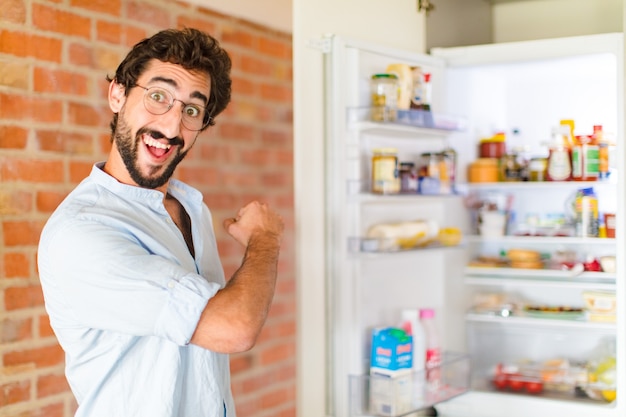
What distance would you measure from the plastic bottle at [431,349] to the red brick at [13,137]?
4.41ft

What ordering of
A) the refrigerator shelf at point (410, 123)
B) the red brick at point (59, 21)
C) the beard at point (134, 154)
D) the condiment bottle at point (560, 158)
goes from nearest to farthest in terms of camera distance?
the beard at point (134, 154), the red brick at point (59, 21), the refrigerator shelf at point (410, 123), the condiment bottle at point (560, 158)

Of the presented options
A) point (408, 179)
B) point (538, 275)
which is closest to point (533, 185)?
point (538, 275)

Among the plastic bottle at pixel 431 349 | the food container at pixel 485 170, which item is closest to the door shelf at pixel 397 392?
the plastic bottle at pixel 431 349

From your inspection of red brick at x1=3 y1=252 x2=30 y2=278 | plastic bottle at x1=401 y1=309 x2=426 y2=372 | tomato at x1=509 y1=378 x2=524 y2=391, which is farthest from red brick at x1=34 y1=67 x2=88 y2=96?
tomato at x1=509 y1=378 x2=524 y2=391

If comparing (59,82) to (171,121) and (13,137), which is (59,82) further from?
(171,121)

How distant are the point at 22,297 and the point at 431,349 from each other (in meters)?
1.30

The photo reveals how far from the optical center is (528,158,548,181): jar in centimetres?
277

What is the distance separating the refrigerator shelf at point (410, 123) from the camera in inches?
88.4

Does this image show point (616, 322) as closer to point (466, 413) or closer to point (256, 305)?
point (466, 413)

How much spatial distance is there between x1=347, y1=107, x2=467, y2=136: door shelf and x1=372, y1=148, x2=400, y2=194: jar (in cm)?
7

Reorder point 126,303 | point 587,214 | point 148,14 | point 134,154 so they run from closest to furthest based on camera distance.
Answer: point 126,303 < point 134,154 < point 148,14 < point 587,214

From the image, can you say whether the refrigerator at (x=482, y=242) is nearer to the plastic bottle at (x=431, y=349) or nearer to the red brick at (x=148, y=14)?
→ the plastic bottle at (x=431, y=349)

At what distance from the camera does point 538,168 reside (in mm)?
2771

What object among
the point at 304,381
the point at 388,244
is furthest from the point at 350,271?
the point at 304,381
